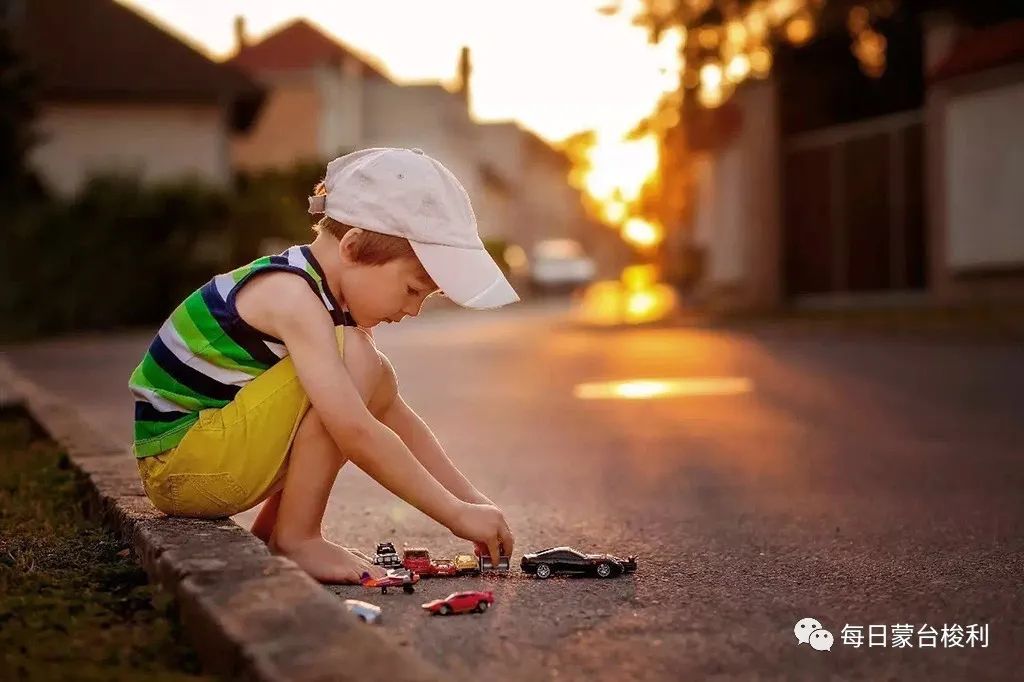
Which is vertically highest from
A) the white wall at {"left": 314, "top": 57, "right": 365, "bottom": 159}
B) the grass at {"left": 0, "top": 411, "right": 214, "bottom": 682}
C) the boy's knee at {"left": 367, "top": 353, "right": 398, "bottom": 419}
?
the white wall at {"left": 314, "top": 57, "right": 365, "bottom": 159}

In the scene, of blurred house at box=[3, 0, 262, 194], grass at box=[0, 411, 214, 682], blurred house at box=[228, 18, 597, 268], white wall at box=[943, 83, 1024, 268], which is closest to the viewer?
grass at box=[0, 411, 214, 682]

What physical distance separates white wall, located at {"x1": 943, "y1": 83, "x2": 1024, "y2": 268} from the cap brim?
50.8 ft

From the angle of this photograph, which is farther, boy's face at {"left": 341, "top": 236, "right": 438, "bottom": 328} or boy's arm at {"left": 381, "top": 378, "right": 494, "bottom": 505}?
boy's arm at {"left": 381, "top": 378, "right": 494, "bottom": 505}

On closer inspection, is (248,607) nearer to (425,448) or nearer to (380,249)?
(380,249)

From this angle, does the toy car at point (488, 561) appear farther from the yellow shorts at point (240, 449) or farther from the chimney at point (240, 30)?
the chimney at point (240, 30)

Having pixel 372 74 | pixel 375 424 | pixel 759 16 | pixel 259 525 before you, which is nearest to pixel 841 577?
pixel 375 424

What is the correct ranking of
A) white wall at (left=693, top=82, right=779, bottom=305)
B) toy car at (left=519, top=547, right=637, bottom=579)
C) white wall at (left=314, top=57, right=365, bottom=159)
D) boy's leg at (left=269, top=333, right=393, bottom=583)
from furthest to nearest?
white wall at (left=314, top=57, right=365, bottom=159) < white wall at (left=693, top=82, right=779, bottom=305) < toy car at (left=519, top=547, right=637, bottom=579) < boy's leg at (left=269, top=333, right=393, bottom=583)

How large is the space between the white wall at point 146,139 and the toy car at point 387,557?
29.0m

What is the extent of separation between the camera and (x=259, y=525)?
12.8 ft

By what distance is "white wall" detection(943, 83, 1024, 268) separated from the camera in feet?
59.0

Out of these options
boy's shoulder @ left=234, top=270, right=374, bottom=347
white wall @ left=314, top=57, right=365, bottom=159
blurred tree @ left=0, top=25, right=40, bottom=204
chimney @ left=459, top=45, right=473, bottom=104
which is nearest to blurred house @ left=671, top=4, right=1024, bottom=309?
A: blurred tree @ left=0, top=25, right=40, bottom=204

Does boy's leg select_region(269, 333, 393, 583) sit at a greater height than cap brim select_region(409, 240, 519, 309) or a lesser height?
lesser

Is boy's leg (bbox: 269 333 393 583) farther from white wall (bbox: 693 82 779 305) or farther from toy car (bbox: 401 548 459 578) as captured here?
white wall (bbox: 693 82 779 305)

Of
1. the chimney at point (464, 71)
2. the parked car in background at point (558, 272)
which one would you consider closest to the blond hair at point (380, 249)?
the parked car in background at point (558, 272)
